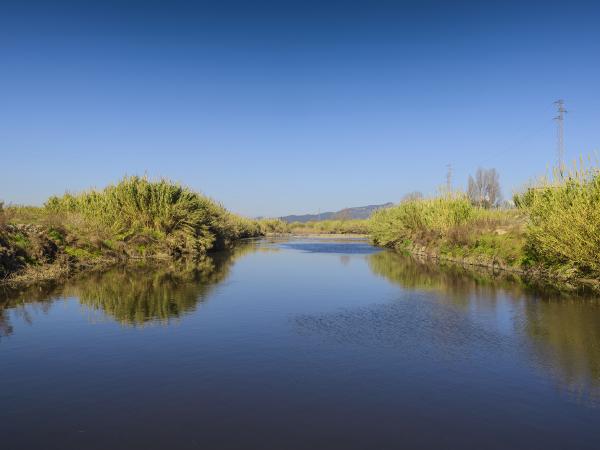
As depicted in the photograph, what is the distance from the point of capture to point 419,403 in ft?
29.3

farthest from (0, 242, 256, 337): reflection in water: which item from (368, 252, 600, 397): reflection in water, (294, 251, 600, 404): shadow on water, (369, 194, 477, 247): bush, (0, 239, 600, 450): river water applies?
(369, 194, 477, 247): bush

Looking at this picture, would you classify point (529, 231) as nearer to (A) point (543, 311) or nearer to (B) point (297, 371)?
(A) point (543, 311)

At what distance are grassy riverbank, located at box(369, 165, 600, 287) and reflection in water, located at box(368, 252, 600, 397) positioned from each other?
7.96 feet

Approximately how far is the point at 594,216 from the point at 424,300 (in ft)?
30.5

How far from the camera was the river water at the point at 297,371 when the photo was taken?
303 inches

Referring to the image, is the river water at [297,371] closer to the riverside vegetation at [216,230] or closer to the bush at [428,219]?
the riverside vegetation at [216,230]

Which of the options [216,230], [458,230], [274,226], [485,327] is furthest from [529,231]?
[274,226]

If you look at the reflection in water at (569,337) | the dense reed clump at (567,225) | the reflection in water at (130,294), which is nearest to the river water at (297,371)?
the reflection in water at (569,337)

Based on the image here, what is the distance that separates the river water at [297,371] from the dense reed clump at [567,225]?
3.42 metres

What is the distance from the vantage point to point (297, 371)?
1073 cm

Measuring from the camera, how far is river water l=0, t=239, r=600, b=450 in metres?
7.69

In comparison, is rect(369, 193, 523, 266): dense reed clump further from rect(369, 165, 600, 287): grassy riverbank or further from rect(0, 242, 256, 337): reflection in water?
rect(0, 242, 256, 337): reflection in water

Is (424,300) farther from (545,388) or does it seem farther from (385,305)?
(545,388)

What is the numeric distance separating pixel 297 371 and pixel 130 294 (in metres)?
12.7
